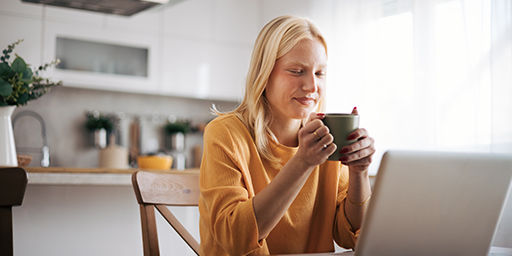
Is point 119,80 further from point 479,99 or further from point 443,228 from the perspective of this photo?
point 443,228

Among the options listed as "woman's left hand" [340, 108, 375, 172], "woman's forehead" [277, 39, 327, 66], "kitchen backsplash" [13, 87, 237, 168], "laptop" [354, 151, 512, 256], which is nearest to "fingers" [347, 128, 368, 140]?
"woman's left hand" [340, 108, 375, 172]

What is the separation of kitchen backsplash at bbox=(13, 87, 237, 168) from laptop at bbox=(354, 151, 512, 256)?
3.81 metres

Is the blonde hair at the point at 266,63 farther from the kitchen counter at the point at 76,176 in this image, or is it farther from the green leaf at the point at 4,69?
the green leaf at the point at 4,69

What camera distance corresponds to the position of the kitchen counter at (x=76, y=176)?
82.7 inches

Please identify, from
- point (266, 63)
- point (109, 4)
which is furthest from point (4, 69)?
point (266, 63)

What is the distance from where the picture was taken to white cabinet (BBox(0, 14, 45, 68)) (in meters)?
3.99

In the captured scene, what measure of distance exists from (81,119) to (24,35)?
0.84 metres

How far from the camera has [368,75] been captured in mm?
3455

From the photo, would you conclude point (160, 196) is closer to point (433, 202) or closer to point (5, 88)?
point (433, 202)

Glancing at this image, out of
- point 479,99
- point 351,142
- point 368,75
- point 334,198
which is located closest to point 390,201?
point 351,142

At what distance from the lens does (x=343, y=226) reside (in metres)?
1.33

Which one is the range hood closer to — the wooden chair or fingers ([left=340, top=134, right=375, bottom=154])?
the wooden chair

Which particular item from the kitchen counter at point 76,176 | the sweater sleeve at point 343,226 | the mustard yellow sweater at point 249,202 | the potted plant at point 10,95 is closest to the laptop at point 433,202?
the mustard yellow sweater at point 249,202

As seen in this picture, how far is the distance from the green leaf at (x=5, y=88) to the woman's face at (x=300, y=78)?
1.28m
